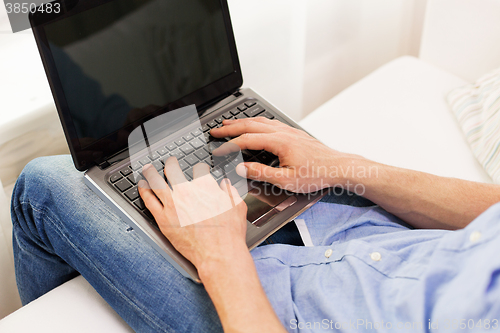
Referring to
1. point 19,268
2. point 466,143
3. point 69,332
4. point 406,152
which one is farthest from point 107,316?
point 466,143

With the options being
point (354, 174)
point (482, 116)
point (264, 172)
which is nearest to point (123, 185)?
point (264, 172)

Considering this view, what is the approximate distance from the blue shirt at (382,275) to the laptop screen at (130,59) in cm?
32

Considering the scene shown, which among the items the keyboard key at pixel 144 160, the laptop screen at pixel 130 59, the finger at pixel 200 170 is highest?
the laptop screen at pixel 130 59

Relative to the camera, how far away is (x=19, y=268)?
777 mm

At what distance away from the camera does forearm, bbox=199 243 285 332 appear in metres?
0.50

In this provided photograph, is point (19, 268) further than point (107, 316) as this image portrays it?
Yes

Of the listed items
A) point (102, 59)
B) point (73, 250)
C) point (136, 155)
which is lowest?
point (73, 250)

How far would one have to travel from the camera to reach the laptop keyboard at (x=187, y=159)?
648 mm

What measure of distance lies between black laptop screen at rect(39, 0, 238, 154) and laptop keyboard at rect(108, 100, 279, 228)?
0.22 feet

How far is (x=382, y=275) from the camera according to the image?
574 mm

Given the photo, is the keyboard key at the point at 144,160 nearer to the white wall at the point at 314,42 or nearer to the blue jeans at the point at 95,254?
the blue jeans at the point at 95,254

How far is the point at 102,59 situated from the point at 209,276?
37 cm

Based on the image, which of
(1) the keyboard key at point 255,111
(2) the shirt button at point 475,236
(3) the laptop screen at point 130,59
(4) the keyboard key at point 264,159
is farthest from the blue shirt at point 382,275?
(3) the laptop screen at point 130,59

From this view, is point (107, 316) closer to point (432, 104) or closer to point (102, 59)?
point (102, 59)
